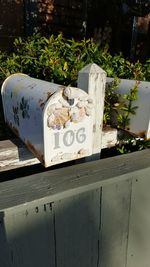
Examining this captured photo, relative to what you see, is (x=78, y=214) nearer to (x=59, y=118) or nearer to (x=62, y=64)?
(x=59, y=118)

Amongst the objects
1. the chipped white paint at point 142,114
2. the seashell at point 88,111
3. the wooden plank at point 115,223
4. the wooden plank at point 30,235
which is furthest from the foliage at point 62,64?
the wooden plank at point 30,235

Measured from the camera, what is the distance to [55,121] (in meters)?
1.09

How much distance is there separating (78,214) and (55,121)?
47 cm

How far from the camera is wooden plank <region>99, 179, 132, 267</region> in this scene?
4.40 feet

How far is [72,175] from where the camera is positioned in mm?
1267

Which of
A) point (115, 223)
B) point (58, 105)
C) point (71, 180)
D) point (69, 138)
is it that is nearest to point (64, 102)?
point (58, 105)

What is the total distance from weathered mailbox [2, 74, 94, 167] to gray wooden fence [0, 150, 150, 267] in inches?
5.0

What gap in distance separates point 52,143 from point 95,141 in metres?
0.36

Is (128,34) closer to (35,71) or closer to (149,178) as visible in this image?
(35,71)

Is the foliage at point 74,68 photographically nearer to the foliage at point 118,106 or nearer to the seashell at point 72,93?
the foliage at point 118,106

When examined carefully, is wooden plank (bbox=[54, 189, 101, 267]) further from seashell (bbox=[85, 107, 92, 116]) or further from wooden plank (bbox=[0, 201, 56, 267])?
seashell (bbox=[85, 107, 92, 116])

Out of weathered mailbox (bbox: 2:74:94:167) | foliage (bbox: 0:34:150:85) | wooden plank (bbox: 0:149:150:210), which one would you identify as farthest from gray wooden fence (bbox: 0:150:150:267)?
foliage (bbox: 0:34:150:85)

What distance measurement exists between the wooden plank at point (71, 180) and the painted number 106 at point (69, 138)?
6.7 inches

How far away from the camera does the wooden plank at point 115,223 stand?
1341 mm
